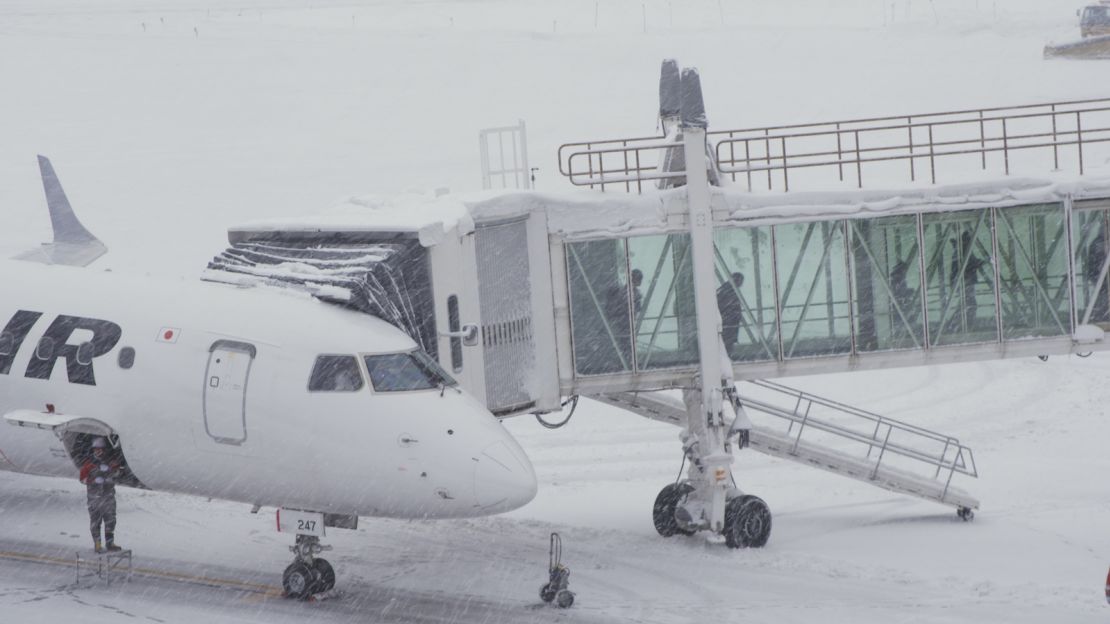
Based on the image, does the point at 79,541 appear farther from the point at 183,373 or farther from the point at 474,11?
the point at 474,11

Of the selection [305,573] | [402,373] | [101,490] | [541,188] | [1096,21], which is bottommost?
[305,573]

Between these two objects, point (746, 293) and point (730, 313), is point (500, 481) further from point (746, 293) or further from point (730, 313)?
point (746, 293)

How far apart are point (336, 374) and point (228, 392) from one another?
5.42ft

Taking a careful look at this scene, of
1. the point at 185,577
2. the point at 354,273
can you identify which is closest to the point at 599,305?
the point at 354,273

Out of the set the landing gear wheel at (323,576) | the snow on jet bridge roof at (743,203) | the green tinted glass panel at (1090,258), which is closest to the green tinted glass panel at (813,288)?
the snow on jet bridge roof at (743,203)

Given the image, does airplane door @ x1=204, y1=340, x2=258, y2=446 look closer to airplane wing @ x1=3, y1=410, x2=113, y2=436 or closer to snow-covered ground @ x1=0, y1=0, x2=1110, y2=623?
airplane wing @ x1=3, y1=410, x2=113, y2=436

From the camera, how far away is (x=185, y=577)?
76.4 feet

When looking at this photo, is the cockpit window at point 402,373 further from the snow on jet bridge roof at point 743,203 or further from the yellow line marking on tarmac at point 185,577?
the snow on jet bridge roof at point 743,203

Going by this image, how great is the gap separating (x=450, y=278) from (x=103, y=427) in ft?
19.6

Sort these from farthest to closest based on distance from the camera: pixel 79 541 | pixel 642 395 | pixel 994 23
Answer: pixel 994 23 → pixel 642 395 → pixel 79 541

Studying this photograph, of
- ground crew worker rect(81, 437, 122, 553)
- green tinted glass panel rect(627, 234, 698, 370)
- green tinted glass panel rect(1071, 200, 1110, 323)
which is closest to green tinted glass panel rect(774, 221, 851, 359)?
green tinted glass panel rect(627, 234, 698, 370)

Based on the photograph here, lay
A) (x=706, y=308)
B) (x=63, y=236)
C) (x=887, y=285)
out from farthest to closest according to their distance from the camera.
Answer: (x=63, y=236) < (x=887, y=285) < (x=706, y=308)

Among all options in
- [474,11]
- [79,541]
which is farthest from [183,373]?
[474,11]

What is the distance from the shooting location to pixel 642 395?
30.2 meters
